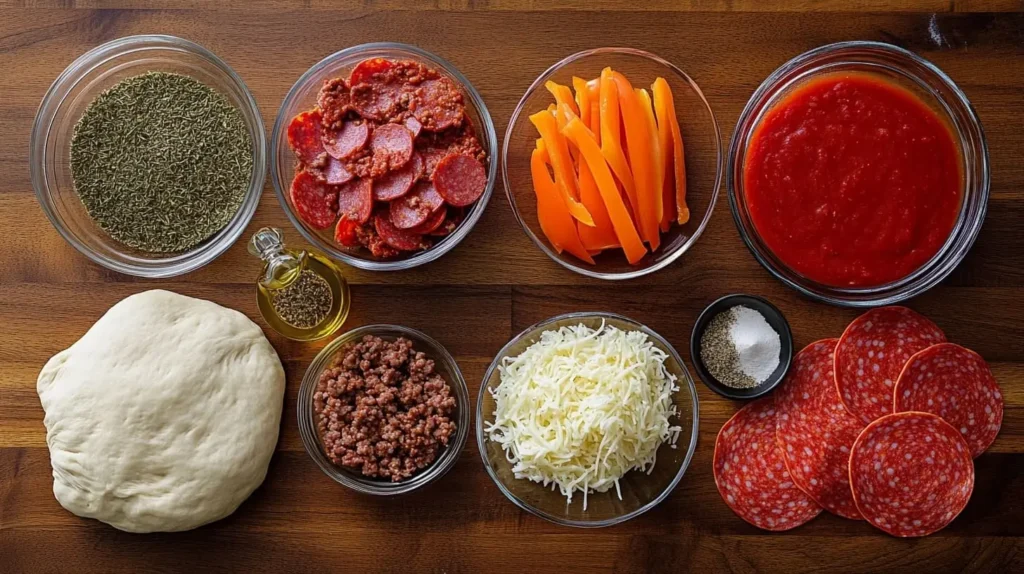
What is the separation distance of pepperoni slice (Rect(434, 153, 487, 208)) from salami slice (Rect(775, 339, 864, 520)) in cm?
120

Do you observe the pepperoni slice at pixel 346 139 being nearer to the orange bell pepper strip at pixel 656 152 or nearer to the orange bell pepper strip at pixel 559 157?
the orange bell pepper strip at pixel 559 157

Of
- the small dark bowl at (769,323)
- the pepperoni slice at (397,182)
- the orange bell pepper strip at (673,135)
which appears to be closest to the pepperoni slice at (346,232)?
the pepperoni slice at (397,182)

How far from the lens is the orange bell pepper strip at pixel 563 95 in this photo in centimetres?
239

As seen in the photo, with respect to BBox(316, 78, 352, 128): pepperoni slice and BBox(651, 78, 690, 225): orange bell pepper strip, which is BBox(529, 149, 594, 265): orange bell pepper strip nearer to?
BBox(651, 78, 690, 225): orange bell pepper strip

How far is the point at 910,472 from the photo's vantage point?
246cm

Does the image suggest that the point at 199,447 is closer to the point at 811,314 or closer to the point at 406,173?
the point at 406,173

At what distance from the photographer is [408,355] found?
2.49m

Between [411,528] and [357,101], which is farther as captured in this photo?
[411,528]

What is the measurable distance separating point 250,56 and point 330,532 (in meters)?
1.63

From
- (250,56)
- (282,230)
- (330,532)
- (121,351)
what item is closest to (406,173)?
(282,230)

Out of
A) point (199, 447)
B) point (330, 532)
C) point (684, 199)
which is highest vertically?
point (684, 199)

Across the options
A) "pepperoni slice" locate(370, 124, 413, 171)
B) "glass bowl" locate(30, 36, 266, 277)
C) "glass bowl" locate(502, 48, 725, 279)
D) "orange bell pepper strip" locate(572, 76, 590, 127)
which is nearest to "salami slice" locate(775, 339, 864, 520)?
"glass bowl" locate(502, 48, 725, 279)

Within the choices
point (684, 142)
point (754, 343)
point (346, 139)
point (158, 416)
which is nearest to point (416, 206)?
point (346, 139)

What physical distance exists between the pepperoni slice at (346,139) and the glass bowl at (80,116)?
26 centimetres
